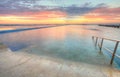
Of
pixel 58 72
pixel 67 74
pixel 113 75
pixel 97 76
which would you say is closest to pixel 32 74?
pixel 58 72

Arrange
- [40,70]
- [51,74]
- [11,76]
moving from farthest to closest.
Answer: [40,70]
[51,74]
[11,76]

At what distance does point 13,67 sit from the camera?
11.2 feet

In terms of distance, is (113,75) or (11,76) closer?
(11,76)

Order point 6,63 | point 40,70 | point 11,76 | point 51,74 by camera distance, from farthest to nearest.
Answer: point 6,63 < point 40,70 < point 51,74 < point 11,76

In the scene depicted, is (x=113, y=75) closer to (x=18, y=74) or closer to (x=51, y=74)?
(x=51, y=74)

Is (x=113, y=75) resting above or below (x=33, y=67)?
below

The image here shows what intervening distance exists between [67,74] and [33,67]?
121 cm

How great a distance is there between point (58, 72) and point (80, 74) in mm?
716

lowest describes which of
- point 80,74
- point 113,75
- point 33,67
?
point 113,75

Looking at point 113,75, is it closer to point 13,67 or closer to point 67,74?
point 67,74

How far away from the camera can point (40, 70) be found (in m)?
3.35

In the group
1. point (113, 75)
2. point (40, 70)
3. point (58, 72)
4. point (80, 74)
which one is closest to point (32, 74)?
point (40, 70)

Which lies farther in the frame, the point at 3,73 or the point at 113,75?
the point at 113,75


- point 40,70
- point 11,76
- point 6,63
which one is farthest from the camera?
point 6,63
